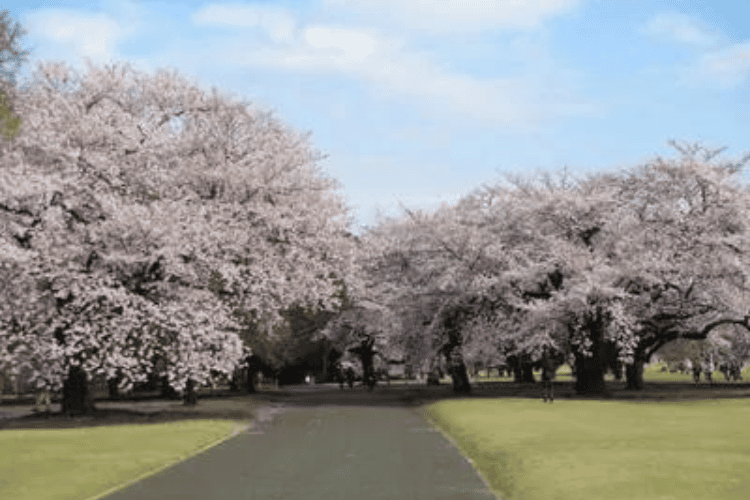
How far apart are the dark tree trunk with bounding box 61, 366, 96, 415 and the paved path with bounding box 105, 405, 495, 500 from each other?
35.2 feet

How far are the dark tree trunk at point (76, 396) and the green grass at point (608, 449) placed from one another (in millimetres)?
15134

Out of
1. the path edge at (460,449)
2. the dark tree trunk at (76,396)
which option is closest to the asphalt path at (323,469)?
the path edge at (460,449)

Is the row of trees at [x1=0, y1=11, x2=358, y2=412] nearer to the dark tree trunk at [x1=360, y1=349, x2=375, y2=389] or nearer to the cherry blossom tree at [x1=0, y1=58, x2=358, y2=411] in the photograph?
the cherry blossom tree at [x1=0, y1=58, x2=358, y2=411]

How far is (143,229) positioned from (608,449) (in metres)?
20.6

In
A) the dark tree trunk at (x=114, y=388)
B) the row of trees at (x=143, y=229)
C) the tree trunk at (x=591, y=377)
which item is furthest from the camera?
the dark tree trunk at (x=114, y=388)

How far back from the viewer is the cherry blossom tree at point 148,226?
3581 cm

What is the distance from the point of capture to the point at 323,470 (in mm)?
19656

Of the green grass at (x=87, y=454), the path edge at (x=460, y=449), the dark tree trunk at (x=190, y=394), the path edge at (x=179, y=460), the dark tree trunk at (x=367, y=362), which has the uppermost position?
the dark tree trunk at (x=367, y=362)

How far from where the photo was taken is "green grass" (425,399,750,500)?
659 inches

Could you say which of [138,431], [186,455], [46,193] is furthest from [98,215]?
[186,455]

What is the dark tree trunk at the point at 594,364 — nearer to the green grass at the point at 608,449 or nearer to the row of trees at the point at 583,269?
the row of trees at the point at 583,269

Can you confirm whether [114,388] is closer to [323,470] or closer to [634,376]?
[634,376]

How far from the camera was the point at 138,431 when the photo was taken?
31484mm

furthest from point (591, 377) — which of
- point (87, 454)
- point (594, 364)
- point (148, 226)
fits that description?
point (87, 454)
